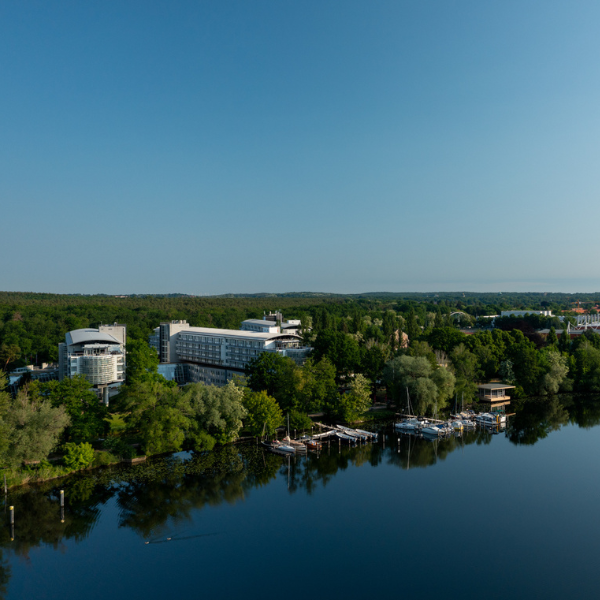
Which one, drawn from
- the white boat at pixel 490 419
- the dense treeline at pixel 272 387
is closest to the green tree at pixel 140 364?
the dense treeline at pixel 272 387

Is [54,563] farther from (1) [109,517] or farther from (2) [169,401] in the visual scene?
(2) [169,401]

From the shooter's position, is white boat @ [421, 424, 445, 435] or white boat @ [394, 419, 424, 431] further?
white boat @ [394, 419, 424, 431]

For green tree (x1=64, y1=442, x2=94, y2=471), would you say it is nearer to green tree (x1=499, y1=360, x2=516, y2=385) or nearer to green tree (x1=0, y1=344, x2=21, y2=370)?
green tree (x1=0, y1=344, x2=21, y2=370)

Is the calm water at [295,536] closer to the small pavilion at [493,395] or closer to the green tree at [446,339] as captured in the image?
the small pavilion at [493,395]

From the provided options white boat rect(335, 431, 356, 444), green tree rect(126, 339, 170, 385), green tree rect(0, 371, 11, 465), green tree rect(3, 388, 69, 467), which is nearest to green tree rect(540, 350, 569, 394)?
white boat rect(335, 431, 356, 444)

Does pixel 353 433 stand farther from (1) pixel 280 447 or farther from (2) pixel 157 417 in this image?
(2) pixel 157 417

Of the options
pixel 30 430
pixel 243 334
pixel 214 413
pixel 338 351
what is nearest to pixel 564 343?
pixel 338 351
